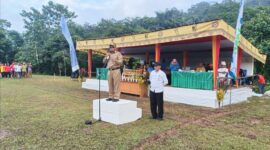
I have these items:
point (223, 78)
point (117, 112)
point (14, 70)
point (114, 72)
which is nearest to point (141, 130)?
point (117, 112)

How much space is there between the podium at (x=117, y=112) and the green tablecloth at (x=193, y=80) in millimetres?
3067

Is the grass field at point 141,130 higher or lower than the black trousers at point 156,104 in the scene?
lower

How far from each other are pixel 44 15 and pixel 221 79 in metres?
38.6

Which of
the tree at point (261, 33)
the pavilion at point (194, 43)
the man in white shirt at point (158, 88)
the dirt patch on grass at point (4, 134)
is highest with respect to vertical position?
the tree at point (261, 33)

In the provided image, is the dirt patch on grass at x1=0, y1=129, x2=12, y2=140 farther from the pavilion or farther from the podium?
the pavilion

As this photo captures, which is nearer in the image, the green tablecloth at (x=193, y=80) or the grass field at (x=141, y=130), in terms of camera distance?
the grass field at (x=141, y=130)

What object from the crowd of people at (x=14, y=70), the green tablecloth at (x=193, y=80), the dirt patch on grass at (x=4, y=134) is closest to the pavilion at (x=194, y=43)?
the green tablecloth at (x=193, y=80)

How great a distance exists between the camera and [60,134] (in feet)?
16.0

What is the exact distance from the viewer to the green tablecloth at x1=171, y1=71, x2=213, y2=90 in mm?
8070

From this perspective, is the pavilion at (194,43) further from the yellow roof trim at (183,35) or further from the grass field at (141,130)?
the grass field at (141,130)

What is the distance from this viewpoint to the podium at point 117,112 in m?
5.64

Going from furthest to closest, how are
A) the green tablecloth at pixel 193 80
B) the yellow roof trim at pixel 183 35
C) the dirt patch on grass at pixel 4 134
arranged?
the green tablecloth at pixel 193 80, the yellow roof trim at pixel 183 35, the dirt patch on grass at pixel 4 134

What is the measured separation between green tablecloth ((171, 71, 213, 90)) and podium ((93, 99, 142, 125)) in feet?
10.1

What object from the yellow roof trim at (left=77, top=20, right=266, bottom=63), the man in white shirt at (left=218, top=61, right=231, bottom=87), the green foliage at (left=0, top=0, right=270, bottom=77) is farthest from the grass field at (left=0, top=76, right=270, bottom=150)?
the green foliage at (left=0, top=0, right=270, bottom=77)
